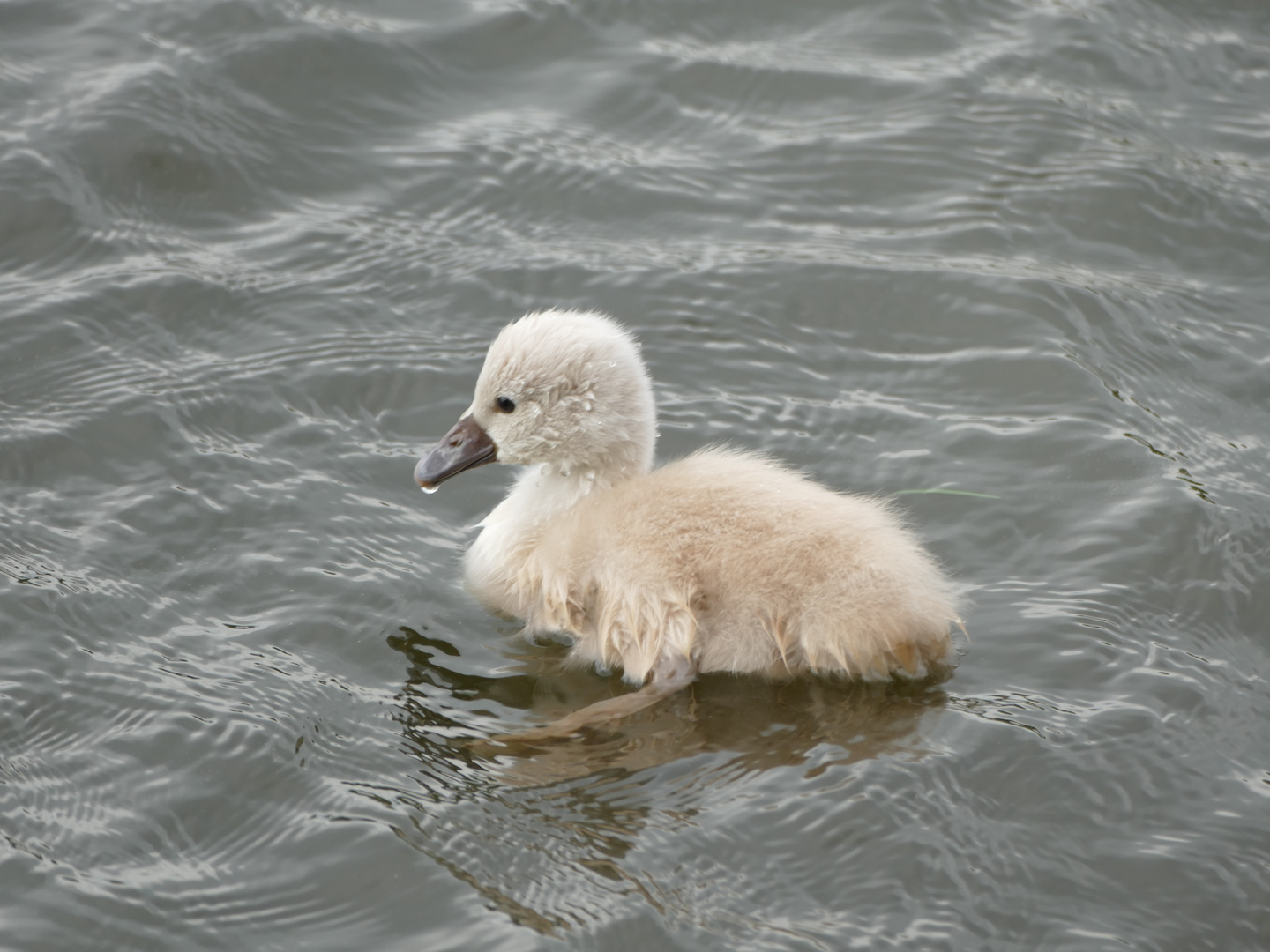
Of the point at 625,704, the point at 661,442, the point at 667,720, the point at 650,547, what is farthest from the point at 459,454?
the point at 667,720

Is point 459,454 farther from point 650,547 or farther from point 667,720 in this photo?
point 667,720

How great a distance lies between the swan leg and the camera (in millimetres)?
4332

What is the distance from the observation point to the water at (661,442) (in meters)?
3.85

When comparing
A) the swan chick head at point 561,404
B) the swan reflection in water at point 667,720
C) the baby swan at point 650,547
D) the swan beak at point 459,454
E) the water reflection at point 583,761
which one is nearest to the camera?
the water reflection at point 583,761

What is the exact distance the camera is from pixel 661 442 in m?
5.72

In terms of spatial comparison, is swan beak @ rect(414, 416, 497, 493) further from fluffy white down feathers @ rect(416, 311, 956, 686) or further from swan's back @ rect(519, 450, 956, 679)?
swan's back @ rect(519, 450, 956, 679)

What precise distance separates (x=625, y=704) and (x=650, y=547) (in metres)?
0.51

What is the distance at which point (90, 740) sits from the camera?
14.1 feet

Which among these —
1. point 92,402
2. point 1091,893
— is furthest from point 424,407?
point 1091,893

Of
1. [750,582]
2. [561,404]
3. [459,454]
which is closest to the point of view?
[750,582]

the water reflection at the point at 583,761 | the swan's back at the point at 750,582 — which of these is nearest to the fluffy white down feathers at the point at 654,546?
the swan's back at the point at 750,582

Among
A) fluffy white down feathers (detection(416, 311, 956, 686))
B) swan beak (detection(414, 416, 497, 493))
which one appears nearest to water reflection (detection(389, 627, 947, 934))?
fluffy white down feathers (detection(416, 311, 956, 686))

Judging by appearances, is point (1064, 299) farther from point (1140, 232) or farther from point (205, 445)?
point (205, 445)

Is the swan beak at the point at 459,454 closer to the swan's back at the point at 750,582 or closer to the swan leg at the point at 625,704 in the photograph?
the swan's back at the point at 750,582
